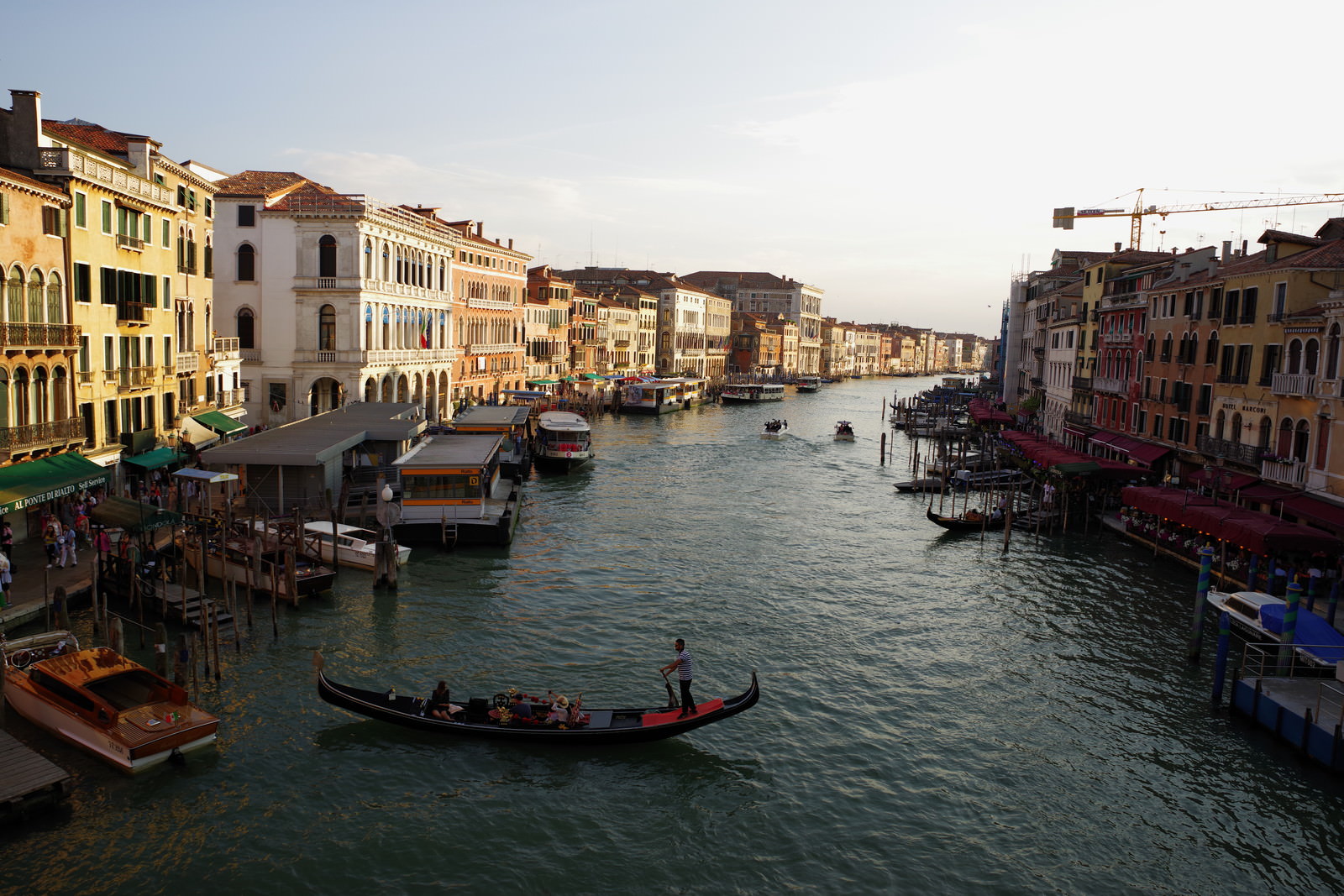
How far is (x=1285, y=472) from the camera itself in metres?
24.7

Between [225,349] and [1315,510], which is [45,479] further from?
[1315,510]

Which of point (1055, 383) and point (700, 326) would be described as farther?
point (700, 326)

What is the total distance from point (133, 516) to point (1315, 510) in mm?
27345

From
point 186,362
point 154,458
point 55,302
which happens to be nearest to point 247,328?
point 186,362

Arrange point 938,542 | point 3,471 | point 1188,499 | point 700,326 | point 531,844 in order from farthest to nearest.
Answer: point 700,326 < point 938,542 < point 1188,499 < point 3,471 < point 531,844

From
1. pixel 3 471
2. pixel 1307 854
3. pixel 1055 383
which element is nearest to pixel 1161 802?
pixel 1307 854

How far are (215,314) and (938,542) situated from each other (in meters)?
32.3

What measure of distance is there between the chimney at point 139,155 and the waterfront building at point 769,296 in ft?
407

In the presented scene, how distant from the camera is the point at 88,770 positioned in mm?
13195

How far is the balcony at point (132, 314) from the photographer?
85.7 ft

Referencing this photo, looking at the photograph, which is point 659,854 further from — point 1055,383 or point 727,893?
point 1055,383

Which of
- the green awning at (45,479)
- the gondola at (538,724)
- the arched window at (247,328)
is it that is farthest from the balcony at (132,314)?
the gondola at (538,724)

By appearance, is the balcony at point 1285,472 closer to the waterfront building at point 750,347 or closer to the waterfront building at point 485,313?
the waterfront building at point 485,313

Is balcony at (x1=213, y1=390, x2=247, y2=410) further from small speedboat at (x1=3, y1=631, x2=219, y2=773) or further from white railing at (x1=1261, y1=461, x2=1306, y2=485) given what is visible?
white railing at (x1=1261, y1=461, x2=1306, y2=485)
